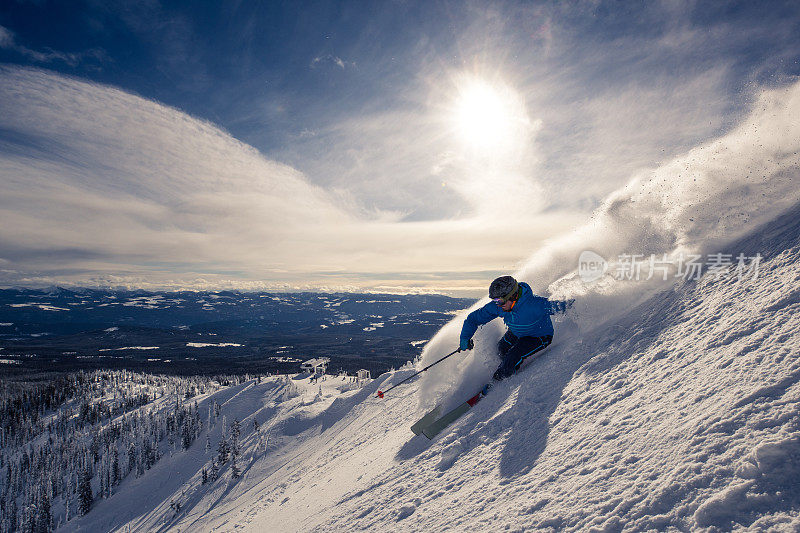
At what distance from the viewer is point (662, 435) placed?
3.23 m

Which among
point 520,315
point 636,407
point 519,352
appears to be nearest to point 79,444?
point 519,352

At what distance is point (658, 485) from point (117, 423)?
98104 millimetres

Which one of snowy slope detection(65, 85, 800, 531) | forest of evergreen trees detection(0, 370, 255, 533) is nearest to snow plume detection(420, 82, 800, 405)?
snowy slope detection(65, 85, 800, 531)

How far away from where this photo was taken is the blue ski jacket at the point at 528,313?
7.29m

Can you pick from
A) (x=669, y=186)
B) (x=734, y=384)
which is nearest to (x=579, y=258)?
(x=669, y=186)

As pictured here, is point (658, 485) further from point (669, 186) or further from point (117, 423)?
point (117, 423)

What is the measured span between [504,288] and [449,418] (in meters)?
3.00

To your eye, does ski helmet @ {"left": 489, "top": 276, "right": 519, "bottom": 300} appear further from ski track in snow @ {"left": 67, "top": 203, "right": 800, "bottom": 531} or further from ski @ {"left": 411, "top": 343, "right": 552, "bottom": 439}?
ski @ {"left": 411, "top": 343, "right": 552, "bottom": 439}

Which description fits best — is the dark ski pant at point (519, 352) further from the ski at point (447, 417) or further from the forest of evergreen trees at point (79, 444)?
the forest of evergreen trees at point (79, 444)

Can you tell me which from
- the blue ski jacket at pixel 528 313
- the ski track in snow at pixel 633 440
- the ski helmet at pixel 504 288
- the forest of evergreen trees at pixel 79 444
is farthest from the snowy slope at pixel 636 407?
the forest of evergreen trees at pixel 79 444

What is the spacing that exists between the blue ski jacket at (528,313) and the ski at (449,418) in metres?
1.46

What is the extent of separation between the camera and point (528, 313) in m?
7.33

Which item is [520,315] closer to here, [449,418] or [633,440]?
[449,418]

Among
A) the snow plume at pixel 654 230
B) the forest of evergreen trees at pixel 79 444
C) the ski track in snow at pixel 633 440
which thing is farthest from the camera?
the forest of evergreen trees at pixel 79 444
